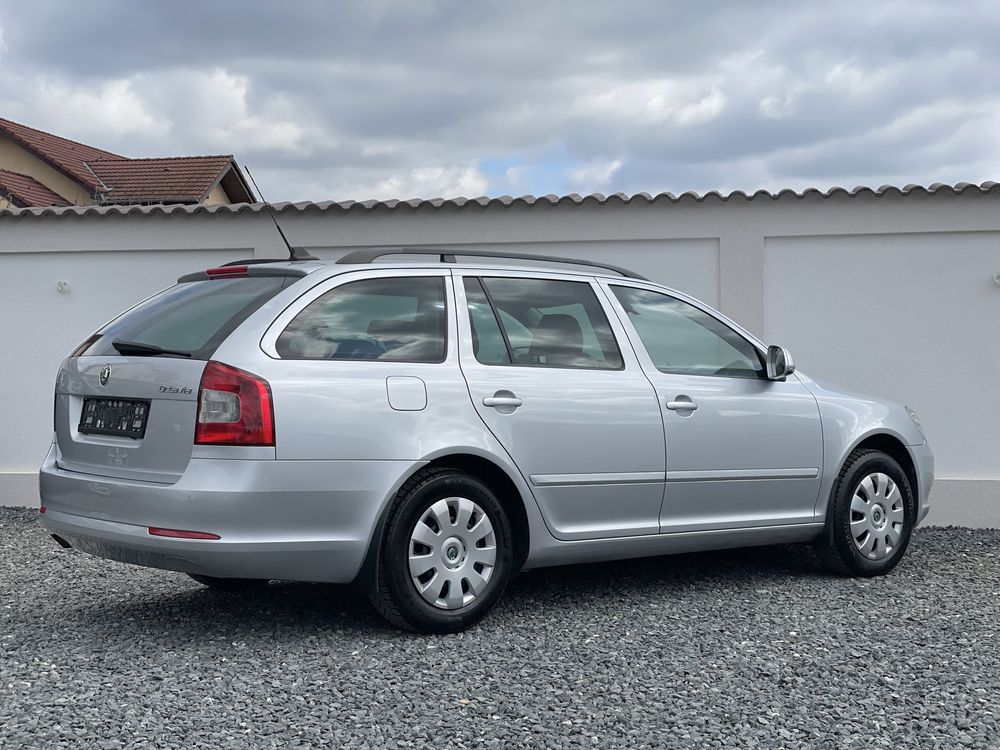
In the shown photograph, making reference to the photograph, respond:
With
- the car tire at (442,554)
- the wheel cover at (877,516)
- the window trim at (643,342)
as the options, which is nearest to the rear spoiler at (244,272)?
the car tire at (442,554)

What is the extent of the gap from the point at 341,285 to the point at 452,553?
128 centimetres

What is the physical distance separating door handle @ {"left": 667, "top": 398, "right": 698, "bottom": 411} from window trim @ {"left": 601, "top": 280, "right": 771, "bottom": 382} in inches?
6.5

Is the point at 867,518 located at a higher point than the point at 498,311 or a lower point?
lower

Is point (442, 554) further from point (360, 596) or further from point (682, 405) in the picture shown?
point (682, 405)

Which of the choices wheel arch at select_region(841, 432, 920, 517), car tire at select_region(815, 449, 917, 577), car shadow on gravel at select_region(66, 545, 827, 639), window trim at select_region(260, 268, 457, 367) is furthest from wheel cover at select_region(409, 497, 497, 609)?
wheel arch at select_region(841, 432, 920, 517)

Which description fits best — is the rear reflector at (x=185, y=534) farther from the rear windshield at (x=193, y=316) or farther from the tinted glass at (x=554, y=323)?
the tinted glass at (x=554, y=323)

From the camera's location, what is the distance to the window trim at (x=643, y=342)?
5.95m

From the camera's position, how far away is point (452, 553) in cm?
509

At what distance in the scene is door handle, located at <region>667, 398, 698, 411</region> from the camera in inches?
230

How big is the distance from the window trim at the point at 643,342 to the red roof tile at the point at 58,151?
23.7 m

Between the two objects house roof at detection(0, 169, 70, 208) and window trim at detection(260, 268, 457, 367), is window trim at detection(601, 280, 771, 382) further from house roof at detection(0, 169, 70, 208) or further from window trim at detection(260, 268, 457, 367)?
house roof at detection(0, 169, 70, 208)

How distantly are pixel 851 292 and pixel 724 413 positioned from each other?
401 centimetres

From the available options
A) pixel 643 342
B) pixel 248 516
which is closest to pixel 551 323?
pixel 643 342

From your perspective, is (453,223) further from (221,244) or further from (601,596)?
(601,596)
